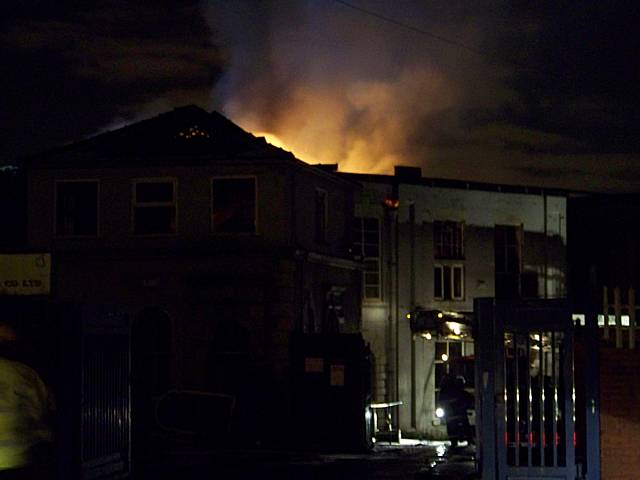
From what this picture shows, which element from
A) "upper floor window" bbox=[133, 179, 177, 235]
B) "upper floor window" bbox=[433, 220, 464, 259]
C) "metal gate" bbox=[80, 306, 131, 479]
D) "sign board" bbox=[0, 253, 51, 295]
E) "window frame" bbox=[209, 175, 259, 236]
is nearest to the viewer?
"metal gate" bbox=[80, 306, 131, 479]

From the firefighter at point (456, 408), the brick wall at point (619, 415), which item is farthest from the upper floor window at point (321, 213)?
the brick wall at point (619, 415)

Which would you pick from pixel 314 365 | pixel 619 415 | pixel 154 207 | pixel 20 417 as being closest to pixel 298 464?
pixel 314 365

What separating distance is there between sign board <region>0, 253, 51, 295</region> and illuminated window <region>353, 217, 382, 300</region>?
834 inches

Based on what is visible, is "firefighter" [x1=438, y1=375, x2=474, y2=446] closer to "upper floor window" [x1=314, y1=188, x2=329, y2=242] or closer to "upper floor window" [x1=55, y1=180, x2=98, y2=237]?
"upper floor window" [x1=314, y1=188, x2=329, y2=242]

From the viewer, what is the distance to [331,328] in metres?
32.1

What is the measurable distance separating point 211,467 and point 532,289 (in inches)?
692

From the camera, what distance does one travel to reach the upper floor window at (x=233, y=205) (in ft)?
97.1

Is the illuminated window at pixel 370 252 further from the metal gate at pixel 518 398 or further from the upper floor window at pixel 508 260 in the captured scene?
the metal gate at pixel 518 398

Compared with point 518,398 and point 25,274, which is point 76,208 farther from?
point 518,398

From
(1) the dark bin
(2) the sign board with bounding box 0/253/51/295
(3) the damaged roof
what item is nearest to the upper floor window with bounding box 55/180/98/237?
(3) the damaged roof

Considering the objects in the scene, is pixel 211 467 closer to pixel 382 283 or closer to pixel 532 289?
pixel 382 283

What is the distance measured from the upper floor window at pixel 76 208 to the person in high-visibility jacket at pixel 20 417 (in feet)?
60.3

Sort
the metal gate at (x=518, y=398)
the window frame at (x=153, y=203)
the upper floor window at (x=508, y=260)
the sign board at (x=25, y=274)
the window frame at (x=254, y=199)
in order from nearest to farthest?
the sign board at (x=25, y=274)
the metal gate at (x=518, y=398)
the window frame at (x=254, y=199)
the window frame at (x=153, y=203)
the upper floor window at (x=508, y=260)

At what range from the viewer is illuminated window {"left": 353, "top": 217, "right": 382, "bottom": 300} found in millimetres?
35000
